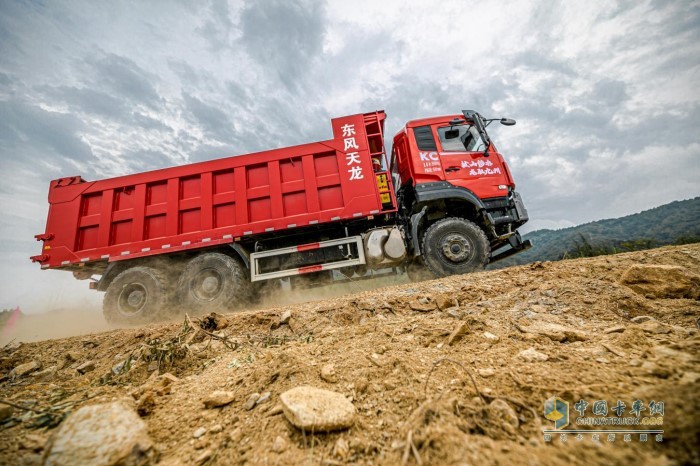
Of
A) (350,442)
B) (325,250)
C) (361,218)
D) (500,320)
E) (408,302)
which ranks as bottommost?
(350,442)

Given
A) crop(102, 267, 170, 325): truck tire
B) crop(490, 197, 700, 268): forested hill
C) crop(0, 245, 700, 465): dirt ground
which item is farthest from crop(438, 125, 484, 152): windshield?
crop(490, 197, 700, 268): forested hill

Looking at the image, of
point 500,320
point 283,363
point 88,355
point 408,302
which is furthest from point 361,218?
point 88,355

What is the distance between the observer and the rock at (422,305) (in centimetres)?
254

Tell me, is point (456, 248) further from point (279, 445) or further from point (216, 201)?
point (216, 201)

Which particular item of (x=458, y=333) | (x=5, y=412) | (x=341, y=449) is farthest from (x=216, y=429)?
(x=458, y=333)

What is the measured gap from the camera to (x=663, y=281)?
2152 millimetres

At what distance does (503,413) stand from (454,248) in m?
4.01

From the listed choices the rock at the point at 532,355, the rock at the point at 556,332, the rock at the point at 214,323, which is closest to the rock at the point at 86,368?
the rock at the point at 214,323

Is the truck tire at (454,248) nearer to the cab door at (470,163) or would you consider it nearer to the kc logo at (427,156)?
the cab door at (470,163)

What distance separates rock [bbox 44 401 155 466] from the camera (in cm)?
85

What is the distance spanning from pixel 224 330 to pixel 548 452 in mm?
2770

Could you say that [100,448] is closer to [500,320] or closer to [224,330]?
[224,330]

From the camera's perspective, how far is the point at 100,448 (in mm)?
876

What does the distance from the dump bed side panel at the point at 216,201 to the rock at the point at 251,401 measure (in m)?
3.64
